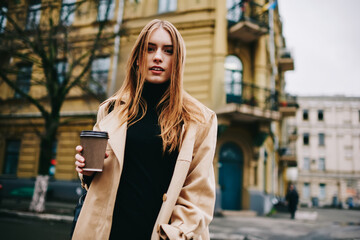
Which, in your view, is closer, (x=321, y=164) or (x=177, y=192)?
(x=177, y=192)

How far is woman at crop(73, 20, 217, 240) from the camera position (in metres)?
1.46

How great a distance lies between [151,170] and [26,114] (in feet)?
56.5

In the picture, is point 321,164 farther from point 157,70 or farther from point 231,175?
point 157,70

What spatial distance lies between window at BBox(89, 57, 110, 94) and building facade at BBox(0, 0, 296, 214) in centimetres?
61

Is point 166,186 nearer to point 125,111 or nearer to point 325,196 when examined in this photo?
point 125,111

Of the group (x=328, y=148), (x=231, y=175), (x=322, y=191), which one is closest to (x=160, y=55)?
(x=231, y=175)

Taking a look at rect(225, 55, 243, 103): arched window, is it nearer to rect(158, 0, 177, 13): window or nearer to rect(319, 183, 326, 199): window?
rect(158, 0, 177, 13): window

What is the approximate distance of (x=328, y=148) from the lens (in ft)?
150

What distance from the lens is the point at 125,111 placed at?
1.68 m

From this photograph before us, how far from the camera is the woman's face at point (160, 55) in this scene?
1.67 meters

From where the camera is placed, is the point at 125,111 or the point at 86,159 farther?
the point at 125,111

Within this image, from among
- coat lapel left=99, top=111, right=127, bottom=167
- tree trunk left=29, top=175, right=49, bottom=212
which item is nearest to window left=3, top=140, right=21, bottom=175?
tree trunk left=29, top=175, right=49, bottom=212

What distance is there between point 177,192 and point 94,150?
457mm

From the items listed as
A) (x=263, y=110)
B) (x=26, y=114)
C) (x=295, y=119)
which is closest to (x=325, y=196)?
(x=295, y=119)
